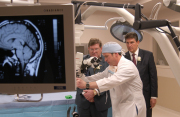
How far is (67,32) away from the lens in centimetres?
77

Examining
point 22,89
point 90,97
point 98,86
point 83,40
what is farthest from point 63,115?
point 83,40

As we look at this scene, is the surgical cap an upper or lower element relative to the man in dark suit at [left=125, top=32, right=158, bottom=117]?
upper

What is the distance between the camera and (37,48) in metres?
0.79

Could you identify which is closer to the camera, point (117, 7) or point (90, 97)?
point (117, 7)

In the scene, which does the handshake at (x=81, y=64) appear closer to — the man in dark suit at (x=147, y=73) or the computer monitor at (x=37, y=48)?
the computer monitor at (x=37, y=48)

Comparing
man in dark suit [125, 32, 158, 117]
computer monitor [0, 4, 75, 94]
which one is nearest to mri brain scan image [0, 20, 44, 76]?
computer monitor [0, 4, 75, 94]

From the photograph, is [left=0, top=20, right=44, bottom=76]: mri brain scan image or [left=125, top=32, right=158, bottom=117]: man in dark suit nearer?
[left=0, top=20, right=44, bottom=76]: mri brain scan image

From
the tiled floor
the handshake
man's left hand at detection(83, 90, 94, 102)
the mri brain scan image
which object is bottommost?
the tiled floor

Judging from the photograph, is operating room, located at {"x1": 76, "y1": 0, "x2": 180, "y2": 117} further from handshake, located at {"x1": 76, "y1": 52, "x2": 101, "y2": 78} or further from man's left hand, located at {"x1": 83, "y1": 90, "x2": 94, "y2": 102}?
handshake, located at {"x1": 76, "y1": 52, "x2": 101, "y2": 78}

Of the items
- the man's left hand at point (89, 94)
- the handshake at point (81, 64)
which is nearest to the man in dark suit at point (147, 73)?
the man's left hand at point (89, 94)

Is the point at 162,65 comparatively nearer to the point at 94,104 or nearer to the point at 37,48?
the point at 94,104

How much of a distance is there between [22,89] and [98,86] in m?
0.83

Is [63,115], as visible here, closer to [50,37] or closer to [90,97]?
[90,97]

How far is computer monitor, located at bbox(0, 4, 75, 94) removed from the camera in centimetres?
77
